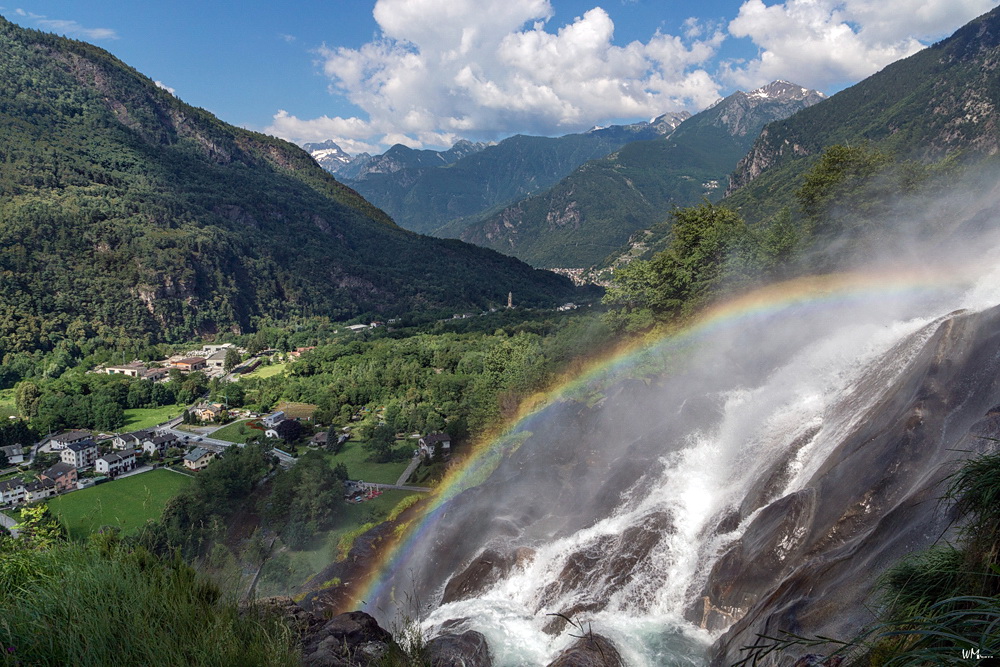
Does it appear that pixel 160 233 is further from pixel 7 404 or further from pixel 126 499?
pixel 126 499

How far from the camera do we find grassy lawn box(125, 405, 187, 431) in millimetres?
54844

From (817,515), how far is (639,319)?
17597 mm

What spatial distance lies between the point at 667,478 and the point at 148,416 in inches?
2511

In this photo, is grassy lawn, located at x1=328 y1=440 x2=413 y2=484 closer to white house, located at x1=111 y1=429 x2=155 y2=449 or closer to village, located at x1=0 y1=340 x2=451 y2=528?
village, located at x1=0 y1=340 x2=451 y2=528

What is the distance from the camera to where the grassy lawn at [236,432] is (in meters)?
47.9

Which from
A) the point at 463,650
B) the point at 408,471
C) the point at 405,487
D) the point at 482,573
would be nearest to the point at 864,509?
the point at 463,650

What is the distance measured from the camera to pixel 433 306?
416 feet

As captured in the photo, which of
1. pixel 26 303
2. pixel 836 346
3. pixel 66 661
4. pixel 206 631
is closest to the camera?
pixel 66 661

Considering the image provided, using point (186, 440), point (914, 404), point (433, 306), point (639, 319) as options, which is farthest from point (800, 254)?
point (433, 306)

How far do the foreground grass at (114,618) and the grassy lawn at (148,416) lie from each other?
60037 millimetres

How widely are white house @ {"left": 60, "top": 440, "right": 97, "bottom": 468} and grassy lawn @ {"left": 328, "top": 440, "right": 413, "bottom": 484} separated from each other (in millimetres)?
21188

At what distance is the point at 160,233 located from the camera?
116 metres

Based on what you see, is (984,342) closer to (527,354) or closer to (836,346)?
(836,346)

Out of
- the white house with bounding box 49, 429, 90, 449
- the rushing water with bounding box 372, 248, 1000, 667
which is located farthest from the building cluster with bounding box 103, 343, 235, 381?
the rushing water with bounding box 372, 248, 1000, 667
